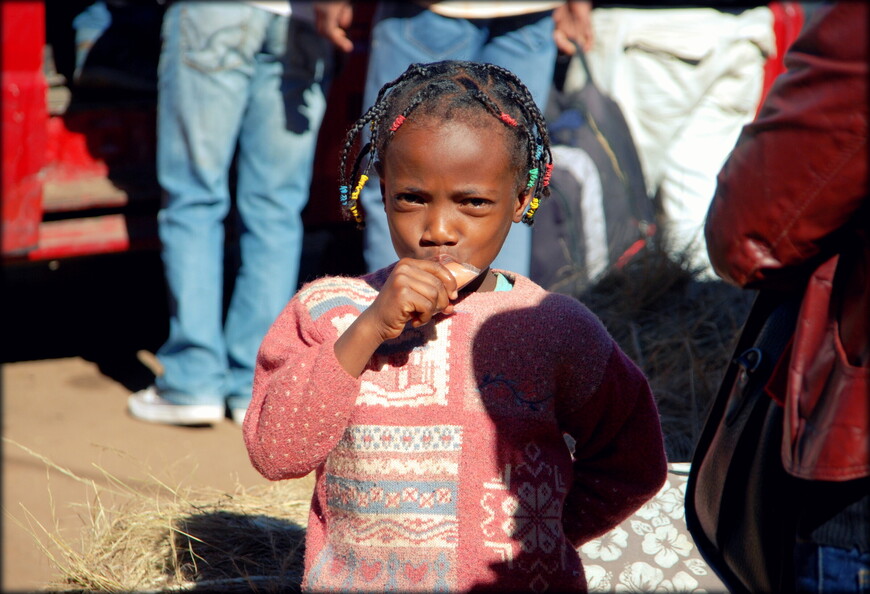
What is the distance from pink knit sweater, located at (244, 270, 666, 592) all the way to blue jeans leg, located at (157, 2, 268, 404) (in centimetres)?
214

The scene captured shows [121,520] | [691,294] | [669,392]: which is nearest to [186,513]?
[121,520]

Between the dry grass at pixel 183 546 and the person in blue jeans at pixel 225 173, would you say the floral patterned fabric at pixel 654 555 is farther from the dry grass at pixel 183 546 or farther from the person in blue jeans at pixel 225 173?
the person in blue jeans at pixel 225 173

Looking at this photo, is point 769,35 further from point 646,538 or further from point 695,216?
point 646,538

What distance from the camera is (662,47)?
5141 millimetres

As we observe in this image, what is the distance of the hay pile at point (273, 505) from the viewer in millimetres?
2520

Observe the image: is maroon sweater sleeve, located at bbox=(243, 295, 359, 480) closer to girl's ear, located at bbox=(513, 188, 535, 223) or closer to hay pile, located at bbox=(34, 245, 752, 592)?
girl's ear, located at bbox=(513, 188, 535, 223)

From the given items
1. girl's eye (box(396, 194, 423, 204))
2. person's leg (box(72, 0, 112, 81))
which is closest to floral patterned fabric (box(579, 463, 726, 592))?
girl's eye (box(396, 194, 423, 204))

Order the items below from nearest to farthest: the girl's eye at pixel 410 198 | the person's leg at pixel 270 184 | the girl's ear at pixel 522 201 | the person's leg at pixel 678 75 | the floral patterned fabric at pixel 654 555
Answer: the girl's eye at pixel 410 198 → the girl's ear at pixel 522 201 → the floral patterned fabric at pixel 654 555 → the person's leg at pixel 270 184 → the person's leg at pixel 678 75

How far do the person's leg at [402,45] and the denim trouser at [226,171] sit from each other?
490 millimetres

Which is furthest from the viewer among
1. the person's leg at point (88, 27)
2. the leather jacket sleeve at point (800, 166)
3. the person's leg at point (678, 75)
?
the person's leg at point (678, 75)

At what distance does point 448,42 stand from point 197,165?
1141mm

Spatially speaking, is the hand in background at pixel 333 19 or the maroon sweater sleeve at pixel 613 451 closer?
the maroon sweater sleeve at pixel 613 451

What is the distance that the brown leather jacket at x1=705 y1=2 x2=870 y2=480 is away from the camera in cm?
126

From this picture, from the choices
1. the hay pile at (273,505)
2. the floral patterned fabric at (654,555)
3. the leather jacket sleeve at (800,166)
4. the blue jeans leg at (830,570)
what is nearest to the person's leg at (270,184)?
the hay pile at (273,505)
